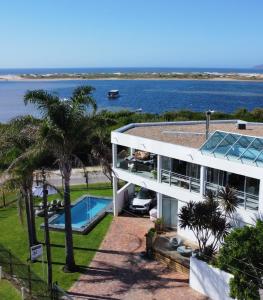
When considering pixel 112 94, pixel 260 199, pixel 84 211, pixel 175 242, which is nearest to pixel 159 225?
pixel 175 242

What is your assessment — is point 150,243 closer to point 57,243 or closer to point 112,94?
point 57,243

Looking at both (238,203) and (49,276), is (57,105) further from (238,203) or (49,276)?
(238,203)

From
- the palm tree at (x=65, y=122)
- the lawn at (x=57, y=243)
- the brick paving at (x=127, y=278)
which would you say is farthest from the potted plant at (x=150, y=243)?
the palm tree at (x=65, y=122)

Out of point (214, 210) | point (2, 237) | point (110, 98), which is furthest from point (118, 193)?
point (110, 98)

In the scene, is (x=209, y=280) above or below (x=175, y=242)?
above

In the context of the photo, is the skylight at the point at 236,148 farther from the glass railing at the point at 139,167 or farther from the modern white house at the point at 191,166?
the glass railing at the point at 139,167

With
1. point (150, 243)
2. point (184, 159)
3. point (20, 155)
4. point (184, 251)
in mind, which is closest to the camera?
point (20, 155)

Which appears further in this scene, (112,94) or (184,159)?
(112,94)
